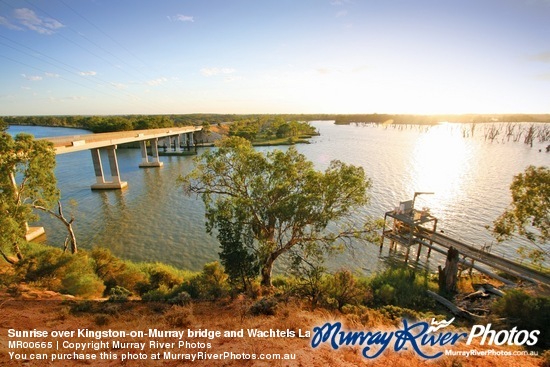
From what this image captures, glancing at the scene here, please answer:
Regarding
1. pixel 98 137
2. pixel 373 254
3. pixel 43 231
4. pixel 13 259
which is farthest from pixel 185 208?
pixel 373 254

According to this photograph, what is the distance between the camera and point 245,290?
17672 mm

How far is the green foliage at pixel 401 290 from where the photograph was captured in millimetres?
18453

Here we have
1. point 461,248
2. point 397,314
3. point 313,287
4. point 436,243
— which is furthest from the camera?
point 436,243

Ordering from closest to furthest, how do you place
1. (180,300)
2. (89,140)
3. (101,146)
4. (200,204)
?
(180,300)
(200,204)
(89,140)
(101,146)

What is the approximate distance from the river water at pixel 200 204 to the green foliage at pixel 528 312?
34.6 feet

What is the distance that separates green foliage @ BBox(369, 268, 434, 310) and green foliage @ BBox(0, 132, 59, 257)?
24.4 meters

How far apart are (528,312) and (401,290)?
720cm

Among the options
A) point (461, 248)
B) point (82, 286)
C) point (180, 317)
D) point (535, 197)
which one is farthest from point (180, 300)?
point (535, 197)

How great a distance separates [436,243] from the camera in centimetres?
2616

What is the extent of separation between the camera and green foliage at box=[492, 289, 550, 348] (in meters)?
13.2

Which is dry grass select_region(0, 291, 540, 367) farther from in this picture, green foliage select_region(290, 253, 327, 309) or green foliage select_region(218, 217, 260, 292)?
green foliage select_region(290, 253, 327, 309)

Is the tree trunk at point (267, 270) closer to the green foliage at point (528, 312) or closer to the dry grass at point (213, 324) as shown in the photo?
the dry grass at point (213, 324)

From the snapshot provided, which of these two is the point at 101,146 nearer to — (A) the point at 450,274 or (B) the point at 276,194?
(B) the point at 276,194

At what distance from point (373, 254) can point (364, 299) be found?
35.0ft
